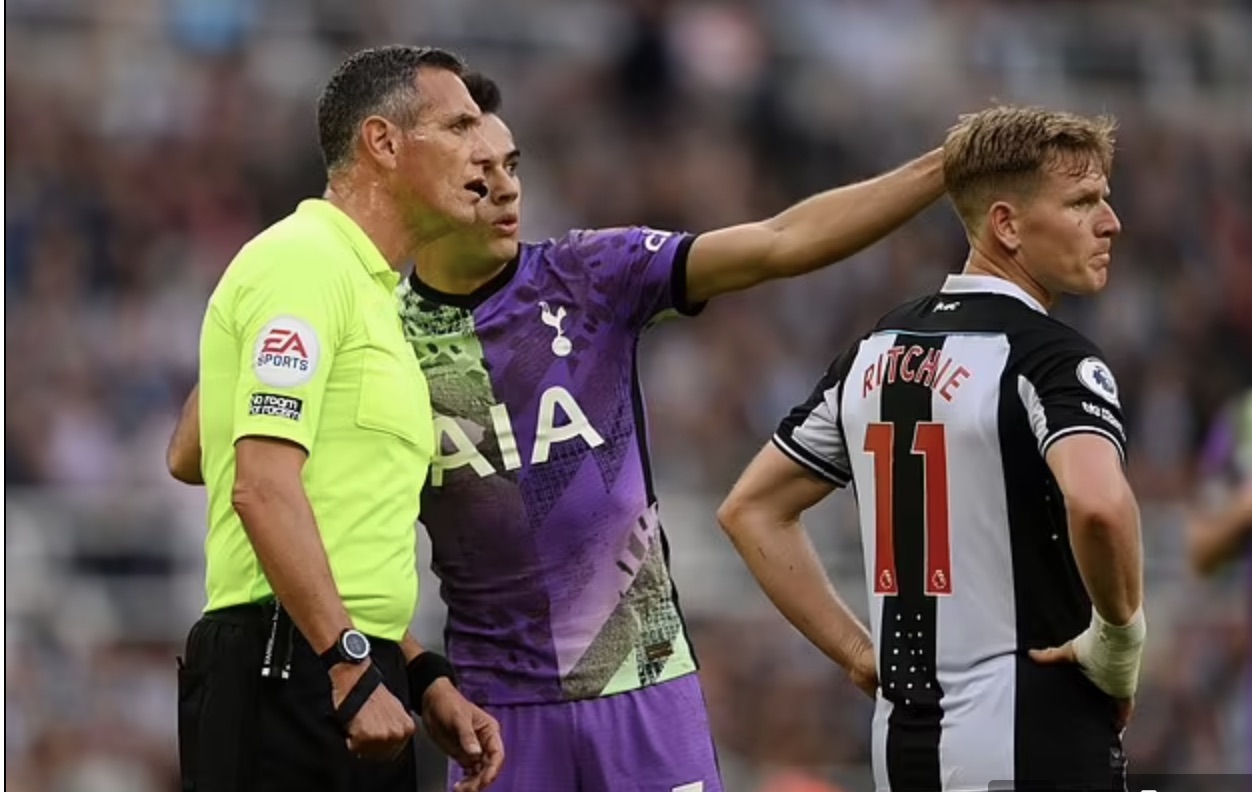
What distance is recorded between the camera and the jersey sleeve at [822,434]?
242 inches

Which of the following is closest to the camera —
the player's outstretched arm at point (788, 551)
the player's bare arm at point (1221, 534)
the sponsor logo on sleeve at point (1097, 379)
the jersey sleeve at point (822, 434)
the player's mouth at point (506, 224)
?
the sponsor logo on sleeve at point (1097, 379)

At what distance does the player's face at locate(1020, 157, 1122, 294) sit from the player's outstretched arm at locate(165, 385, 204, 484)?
191 centimetres

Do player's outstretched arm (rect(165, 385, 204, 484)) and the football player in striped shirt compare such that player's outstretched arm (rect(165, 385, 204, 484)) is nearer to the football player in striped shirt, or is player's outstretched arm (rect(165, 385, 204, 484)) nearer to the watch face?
the watch face

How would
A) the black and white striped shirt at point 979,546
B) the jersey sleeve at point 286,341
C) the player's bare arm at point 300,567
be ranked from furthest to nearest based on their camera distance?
the black and white striped shirt at point 979,546 → the jersey sleeve at point 286,341 → the player's bare arm at point 300,567

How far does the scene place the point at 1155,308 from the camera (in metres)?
17.7

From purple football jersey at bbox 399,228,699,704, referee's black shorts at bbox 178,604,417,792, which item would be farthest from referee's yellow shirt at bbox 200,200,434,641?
purple football jersey at bbox 399,228,699,704

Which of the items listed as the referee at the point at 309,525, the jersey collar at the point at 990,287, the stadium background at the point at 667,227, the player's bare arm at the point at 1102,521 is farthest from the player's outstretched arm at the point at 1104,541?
the stadium background at the point at 667,227

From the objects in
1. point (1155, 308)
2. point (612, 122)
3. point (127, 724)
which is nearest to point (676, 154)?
point (612, 122)

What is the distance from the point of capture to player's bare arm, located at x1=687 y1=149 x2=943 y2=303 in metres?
6.23

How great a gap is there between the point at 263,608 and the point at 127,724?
7.19 m

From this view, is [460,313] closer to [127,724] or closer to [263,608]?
[263,608]

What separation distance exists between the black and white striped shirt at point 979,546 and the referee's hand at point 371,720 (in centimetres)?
121

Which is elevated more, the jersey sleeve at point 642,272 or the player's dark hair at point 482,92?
the player's dark hair at point 482,92

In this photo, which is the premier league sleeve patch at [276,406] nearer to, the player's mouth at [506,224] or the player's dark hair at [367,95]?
the player's dark hair at [367,95]
